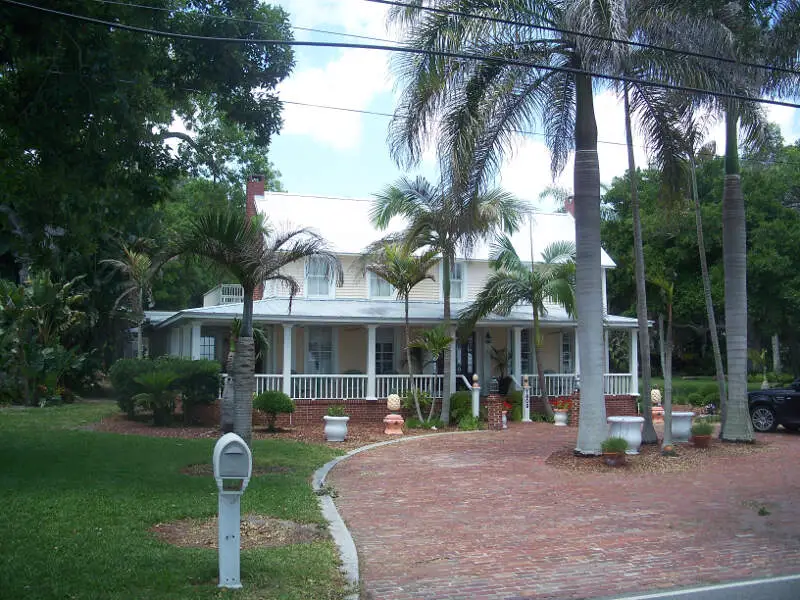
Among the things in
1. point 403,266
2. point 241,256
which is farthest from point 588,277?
point 403,266

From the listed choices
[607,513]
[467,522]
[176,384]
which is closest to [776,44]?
[607,513]

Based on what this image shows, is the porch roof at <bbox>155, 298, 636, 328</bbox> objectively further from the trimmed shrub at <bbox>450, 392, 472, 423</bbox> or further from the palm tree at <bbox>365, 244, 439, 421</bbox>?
the trimmed shrub at <bbox>450, 392, 472, 423</bbox>

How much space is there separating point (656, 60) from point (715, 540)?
908 centimetres

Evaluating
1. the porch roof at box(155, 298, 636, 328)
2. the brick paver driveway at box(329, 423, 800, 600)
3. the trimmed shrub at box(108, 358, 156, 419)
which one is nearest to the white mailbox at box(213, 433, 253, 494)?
the brick paver driveway at box(329, 423, 800, 600)

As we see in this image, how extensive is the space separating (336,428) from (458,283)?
31.7ft

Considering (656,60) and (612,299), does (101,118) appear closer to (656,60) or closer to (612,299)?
(656,60)

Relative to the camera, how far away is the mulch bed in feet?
45.8

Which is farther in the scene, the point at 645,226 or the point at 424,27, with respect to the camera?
the point at 645,226

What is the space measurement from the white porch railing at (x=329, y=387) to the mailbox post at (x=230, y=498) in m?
15.0

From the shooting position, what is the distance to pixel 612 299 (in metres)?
44.4

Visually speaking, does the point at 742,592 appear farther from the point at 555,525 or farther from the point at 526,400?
the point at 526,400

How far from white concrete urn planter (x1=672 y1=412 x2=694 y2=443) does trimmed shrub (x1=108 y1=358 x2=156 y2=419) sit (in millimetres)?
12316

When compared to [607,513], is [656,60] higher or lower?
higher

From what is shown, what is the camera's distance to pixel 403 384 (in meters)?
23.5
